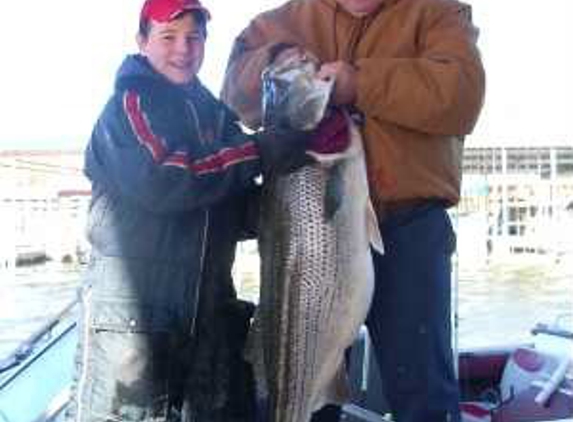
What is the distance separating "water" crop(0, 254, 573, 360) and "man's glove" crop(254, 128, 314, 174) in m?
6.27

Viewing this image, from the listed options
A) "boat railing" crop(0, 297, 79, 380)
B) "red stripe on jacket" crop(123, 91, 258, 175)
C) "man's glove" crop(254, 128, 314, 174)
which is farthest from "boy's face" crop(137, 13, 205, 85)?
"boat railing" crop(0, 297, 79, 380)

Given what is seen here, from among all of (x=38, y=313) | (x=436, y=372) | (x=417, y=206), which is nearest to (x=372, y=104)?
(x=417, y=206)

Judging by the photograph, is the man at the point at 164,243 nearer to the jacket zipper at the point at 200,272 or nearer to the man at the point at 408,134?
the jacket zipper at the point at 200,272

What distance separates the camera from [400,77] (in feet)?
10.2

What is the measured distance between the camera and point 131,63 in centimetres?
334

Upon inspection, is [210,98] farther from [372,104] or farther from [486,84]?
[486,84]

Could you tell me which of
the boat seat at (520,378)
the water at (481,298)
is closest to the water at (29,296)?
the water at (481,298)

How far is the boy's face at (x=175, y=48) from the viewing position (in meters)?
3.38

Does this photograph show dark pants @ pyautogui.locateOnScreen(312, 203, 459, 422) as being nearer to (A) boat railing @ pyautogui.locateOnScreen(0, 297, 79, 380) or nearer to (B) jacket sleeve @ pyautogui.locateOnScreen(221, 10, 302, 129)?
(B) jacket sleeve @ pyautogui.locateOnScreen(221, 10, 302, 129)

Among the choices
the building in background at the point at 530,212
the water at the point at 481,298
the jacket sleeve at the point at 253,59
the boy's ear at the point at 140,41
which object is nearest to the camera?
the jacket sleeve at the point at 253,59

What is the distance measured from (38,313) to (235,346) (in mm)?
16397

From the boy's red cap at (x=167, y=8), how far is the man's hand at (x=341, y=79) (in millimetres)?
515

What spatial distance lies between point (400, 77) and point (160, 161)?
69 centimetres

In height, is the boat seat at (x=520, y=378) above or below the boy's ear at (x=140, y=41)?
below
